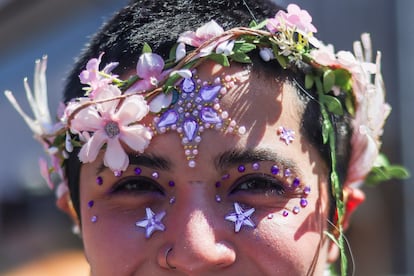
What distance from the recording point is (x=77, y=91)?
224cm

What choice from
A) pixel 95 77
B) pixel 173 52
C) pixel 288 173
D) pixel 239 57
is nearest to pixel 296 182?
pixel 288 173

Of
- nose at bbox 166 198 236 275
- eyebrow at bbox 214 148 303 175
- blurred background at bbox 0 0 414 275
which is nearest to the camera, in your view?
nose at bbox 166 198 236 275

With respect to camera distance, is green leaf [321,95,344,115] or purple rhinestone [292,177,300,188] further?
green leaf [321,95,344,115]

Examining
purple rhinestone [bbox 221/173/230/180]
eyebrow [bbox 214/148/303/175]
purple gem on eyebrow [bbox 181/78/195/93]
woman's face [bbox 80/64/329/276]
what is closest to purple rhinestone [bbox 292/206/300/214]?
woman's face [bbox 80/64/329/276]

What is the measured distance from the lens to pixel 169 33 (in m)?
2.04

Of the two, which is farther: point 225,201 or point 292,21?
point 292,21

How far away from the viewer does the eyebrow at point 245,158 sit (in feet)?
6.22

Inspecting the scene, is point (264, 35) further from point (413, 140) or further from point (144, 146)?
point (413, 140)

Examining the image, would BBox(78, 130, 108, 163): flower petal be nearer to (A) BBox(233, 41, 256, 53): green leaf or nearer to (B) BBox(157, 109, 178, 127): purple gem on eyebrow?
(B) BBox(157, 109, 178, 127): purple gem on eyebrow

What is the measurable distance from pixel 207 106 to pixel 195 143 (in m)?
0.11

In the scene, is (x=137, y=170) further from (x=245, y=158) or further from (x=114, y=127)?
(x=245, y=158)

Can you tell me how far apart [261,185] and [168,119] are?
1.01ft

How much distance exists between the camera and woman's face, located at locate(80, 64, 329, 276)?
185cm

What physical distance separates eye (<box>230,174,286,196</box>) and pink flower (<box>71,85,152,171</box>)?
28cm
